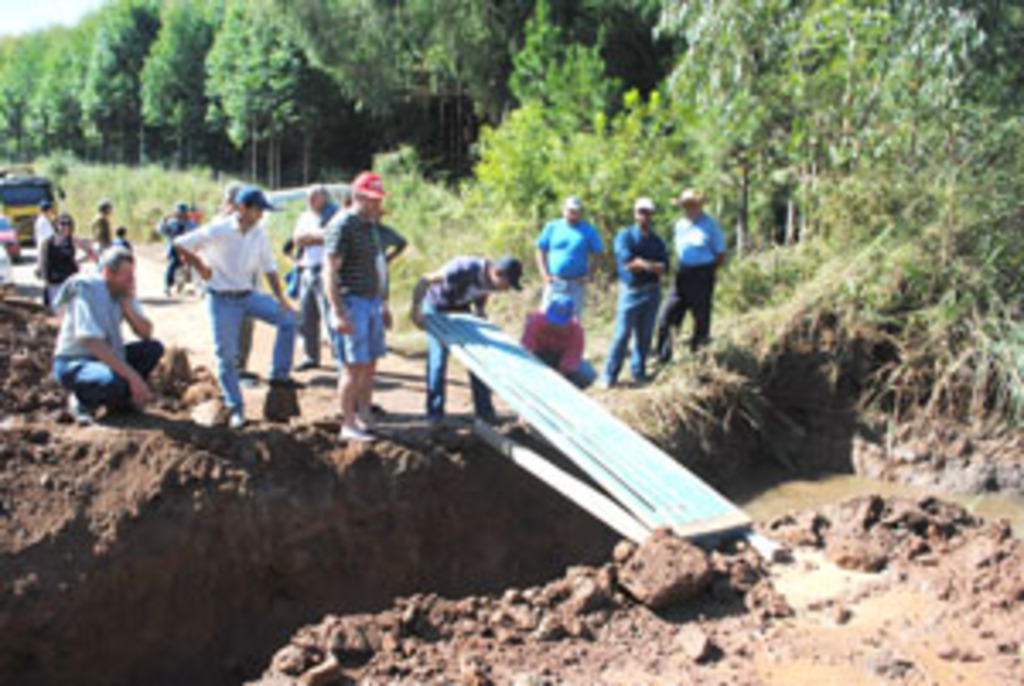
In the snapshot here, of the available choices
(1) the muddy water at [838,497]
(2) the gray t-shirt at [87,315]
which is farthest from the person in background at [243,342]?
(1) the muddy water at [838,497]

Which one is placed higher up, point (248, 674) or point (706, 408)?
point (706, 408)

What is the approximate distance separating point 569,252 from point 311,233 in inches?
83.4

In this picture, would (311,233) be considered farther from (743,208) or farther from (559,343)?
(743,208)

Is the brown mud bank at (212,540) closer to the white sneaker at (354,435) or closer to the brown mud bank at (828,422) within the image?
the white sneaker at (354,435)

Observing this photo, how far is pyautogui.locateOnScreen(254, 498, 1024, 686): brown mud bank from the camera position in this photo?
4.51m

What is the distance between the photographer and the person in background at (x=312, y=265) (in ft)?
25.6

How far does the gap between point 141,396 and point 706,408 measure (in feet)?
15.4

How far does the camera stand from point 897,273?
895cm

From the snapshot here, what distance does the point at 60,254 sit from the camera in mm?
9727

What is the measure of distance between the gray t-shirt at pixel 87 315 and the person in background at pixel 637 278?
4.15m

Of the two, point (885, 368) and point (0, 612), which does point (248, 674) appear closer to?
point (0, 612)

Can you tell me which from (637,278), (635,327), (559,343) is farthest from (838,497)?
(559,343)

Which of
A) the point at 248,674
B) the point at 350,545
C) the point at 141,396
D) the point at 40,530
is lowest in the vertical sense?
the point at 248,674

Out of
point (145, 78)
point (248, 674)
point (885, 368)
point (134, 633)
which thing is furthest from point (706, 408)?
point (145, 78)
